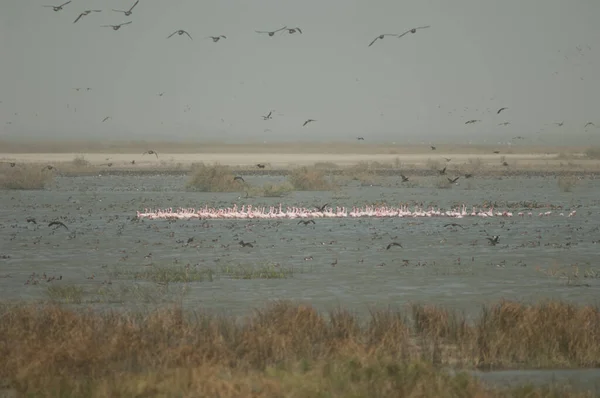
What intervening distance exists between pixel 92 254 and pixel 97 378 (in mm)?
21141

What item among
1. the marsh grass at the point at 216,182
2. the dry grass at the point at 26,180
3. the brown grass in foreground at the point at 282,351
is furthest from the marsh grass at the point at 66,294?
the dry grass at the point at 26,180

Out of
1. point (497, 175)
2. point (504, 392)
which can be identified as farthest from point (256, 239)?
point (497, 175)

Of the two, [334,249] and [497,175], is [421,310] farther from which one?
[497,175]

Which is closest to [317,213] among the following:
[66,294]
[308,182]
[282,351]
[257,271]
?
[257,271]

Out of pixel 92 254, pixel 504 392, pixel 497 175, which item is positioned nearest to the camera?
pixel 504 392

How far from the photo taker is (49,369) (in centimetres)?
1725

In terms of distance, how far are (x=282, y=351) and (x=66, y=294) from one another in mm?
9689

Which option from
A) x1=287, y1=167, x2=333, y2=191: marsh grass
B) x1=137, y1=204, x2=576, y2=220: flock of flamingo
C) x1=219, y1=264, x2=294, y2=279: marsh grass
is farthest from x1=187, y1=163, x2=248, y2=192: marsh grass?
x1=219, y1=264, x2=294, y2=279: marsh grass

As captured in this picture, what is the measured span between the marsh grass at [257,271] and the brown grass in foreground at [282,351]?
8.97 meters

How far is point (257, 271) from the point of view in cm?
3253

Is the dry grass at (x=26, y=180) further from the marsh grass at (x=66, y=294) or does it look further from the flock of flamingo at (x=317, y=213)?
the marsh grass at (x=66, y=294)

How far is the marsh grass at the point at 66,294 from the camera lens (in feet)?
85.9

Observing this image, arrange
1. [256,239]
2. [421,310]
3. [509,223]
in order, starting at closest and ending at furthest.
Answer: [421,310] → [256,239] → [509,223]

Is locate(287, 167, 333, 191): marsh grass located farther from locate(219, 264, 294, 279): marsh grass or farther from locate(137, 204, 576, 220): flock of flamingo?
locate(219, 264, 294, 279): marsh grass
